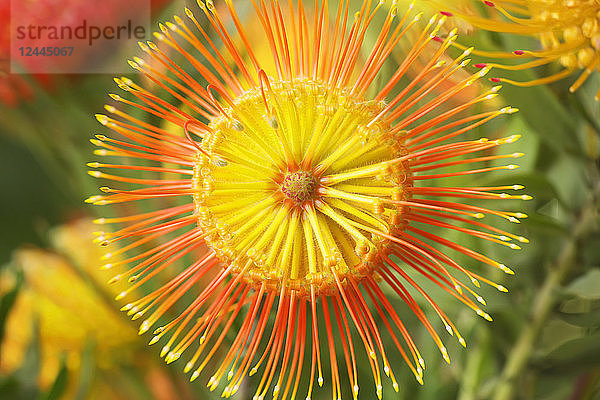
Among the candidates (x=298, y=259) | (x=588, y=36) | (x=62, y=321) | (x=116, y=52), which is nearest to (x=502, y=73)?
(x=588, y=36)

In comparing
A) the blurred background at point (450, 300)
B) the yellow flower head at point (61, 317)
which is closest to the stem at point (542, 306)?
the blurred background at point (450, 300)

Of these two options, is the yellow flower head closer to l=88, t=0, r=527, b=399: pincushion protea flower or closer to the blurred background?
the blurred background

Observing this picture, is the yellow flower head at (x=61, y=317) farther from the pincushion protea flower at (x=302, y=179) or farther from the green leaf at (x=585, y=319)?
the green leaf at (x=585, y=319)

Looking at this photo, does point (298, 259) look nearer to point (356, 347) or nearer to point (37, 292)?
point (356, 347)

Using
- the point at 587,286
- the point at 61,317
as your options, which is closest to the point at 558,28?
the point at 587,286

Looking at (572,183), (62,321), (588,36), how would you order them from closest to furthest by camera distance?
1. (588,36)
2. (572,183)
3. (62,321)
